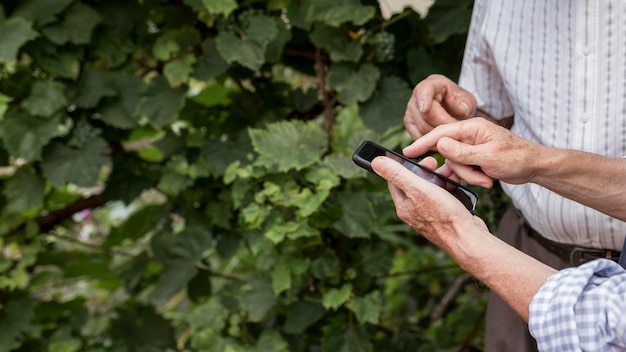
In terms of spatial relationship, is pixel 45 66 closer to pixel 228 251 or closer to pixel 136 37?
pixel 136 37

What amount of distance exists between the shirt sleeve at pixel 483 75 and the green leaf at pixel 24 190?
3.75 feet

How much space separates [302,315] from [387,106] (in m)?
0.54

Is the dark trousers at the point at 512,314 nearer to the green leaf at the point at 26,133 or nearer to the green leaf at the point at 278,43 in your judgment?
the green leaf at the point at 278,43

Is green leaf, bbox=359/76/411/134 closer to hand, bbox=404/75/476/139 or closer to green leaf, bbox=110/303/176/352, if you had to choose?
hand, bbox=404/75/476/139

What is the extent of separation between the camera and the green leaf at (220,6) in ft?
5.98

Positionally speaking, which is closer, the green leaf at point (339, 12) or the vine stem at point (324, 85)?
the green leaf at point (339, 12)

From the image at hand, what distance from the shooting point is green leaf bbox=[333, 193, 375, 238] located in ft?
5.88

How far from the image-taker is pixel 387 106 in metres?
1.88

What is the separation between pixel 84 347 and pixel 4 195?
515 millimetres

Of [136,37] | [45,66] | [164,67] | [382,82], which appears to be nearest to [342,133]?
[382,82]

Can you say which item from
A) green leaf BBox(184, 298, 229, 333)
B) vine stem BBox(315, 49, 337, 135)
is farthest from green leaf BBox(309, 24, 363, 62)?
green leaf BBox(184, 298, 229, 333)

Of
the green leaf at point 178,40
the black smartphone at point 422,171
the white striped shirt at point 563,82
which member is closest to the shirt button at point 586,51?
the white striped shirt at point 563,82

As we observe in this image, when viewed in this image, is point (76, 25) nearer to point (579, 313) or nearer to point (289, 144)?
point (289, 144)

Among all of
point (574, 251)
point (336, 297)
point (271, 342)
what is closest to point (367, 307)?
point (336, 297)
